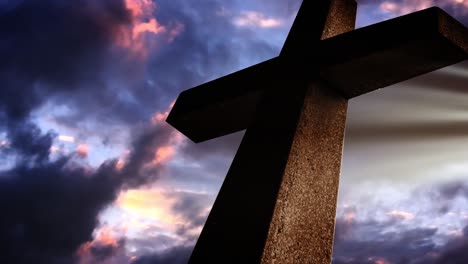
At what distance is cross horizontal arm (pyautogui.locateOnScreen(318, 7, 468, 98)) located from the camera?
2.23m

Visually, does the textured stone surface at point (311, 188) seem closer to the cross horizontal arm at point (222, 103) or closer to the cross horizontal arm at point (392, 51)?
the cross horizontal arm at point (392, 51)

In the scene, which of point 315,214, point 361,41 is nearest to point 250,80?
point 361,41

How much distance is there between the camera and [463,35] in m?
2.32

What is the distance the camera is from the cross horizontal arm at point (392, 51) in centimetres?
223

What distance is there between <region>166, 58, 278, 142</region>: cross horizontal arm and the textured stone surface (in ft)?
1.67

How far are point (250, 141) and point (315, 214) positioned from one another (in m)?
0.62

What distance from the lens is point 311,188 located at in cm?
225

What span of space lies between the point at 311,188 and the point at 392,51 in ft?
3.29

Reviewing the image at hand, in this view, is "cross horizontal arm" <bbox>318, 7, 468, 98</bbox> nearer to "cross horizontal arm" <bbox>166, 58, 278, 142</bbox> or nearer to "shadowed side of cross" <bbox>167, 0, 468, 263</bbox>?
"shadowed side of cross" <bbox>167, 0, 468, 263</bbox>

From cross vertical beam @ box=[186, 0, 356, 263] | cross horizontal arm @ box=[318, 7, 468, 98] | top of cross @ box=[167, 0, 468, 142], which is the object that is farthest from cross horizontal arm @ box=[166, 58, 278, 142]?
cross horizontal arm @ box=[318, 7, 468, 98]

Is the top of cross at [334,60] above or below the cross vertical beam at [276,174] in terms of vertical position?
above

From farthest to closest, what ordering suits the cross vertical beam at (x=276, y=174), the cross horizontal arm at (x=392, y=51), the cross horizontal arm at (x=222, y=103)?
the cross horizontal arm at (x=222, y=103), the cross horizontal arm at (x=392, y=51), the cross vertical beam at (x=276, y=174)

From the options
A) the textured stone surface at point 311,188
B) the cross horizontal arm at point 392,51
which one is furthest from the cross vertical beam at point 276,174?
the cross horizontal arm at point 392,51

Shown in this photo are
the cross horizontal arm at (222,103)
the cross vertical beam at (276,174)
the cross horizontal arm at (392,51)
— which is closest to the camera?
the cross vertical beam at (276,174)
